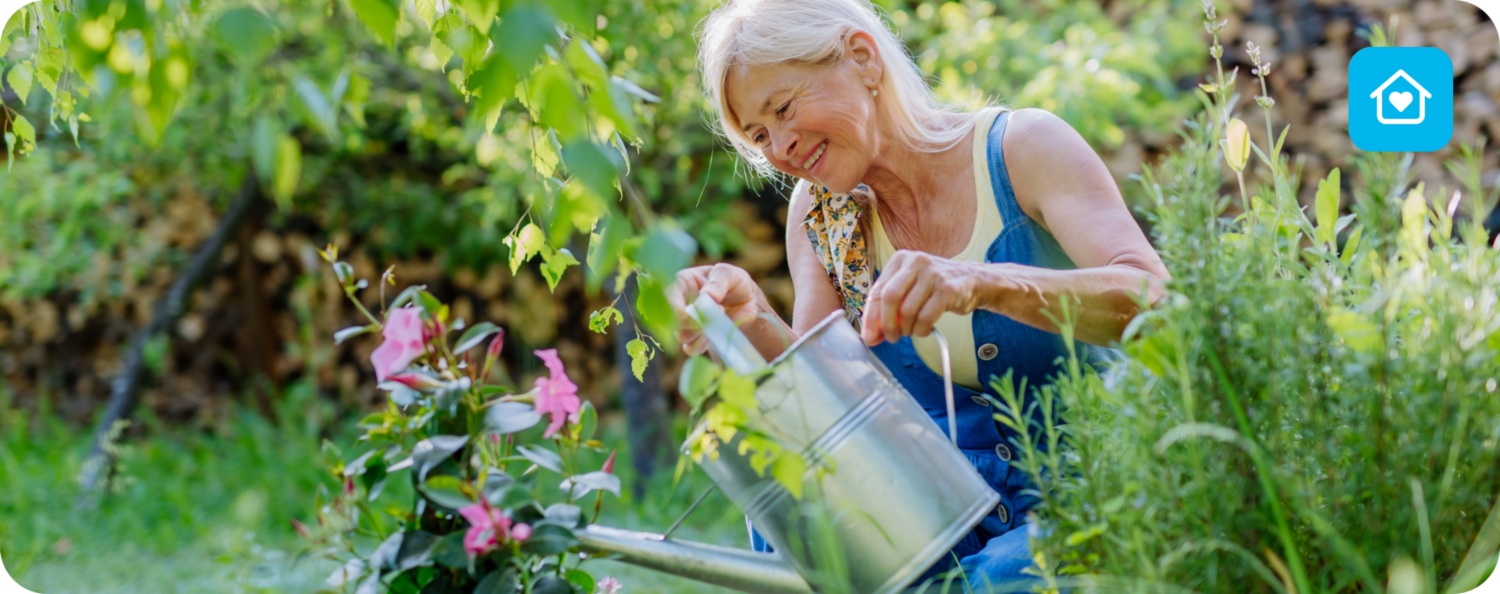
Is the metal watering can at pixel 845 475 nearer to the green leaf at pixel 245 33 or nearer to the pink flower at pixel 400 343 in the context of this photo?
the pink flower at pixel 400 343

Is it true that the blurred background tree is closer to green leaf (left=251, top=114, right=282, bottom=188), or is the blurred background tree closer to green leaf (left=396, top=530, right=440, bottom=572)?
green leaf (left=396, top=530, right=440, bottom=572)

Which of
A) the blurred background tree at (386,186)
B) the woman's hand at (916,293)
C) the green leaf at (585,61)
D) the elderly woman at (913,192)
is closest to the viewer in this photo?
the green leaf at (585,61)

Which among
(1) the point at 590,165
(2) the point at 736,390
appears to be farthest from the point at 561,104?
(2) the point at 736,390

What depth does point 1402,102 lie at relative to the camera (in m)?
1.20

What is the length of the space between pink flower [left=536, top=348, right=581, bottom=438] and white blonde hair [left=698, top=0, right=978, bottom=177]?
533 mm

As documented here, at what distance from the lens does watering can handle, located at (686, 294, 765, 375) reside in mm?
823

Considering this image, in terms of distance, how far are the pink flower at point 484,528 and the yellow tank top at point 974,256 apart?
1.87 feet

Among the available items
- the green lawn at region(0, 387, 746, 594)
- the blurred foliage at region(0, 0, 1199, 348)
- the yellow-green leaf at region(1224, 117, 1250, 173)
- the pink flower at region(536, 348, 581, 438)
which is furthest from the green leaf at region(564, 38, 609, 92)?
the green lawn at region(0, 387, 746, 594)

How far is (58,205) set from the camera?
2.97 meters

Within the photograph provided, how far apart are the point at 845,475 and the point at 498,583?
0.26m

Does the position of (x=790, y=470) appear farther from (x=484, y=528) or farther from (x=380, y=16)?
(x=380, y=16)

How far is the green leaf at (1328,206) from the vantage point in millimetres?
940

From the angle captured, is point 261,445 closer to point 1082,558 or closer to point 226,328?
point 226,328

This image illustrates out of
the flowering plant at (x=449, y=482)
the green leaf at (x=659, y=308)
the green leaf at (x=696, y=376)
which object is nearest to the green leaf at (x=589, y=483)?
the flowering plant at (x=449, y=482)
